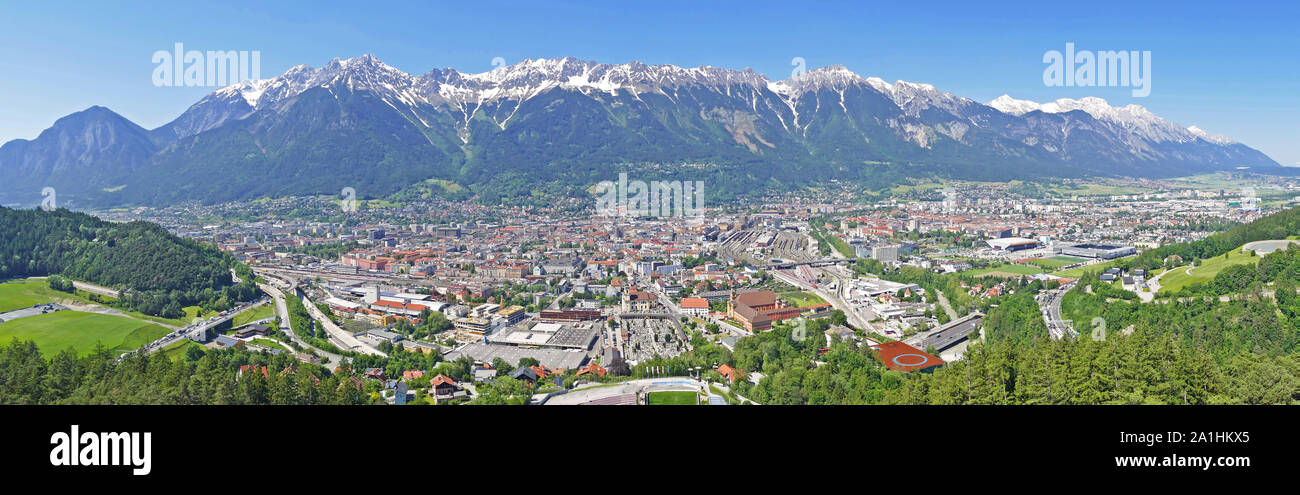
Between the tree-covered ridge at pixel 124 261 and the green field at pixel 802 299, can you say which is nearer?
the tree-covered ridge at pixel 124 261

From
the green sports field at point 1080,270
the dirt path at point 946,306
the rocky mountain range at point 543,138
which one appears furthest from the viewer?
the rocky mountain range at point 543,138

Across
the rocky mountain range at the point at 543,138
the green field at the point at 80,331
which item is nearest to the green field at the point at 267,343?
the green field at the point at 80,331

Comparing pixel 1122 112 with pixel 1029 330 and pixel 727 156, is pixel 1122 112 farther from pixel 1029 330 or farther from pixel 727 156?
pixel 1029 330

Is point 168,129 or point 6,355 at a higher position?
point 168,129

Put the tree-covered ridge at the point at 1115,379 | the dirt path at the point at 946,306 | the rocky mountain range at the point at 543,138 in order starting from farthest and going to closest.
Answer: the rocky mountain range at the point at 543,138
the dirt path at the point at 946,306
the tree-covered ridge at the point at 1115,379

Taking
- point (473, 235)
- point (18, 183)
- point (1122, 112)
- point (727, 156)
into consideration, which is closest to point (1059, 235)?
point (473, 235)

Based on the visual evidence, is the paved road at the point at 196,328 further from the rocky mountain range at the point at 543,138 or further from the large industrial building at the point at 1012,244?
the rocky mountain range at the point at 543,138

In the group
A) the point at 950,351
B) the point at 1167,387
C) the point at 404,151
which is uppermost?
the point at 404,151

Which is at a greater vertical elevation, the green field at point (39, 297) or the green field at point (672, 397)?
the green field at point (39, 297)
